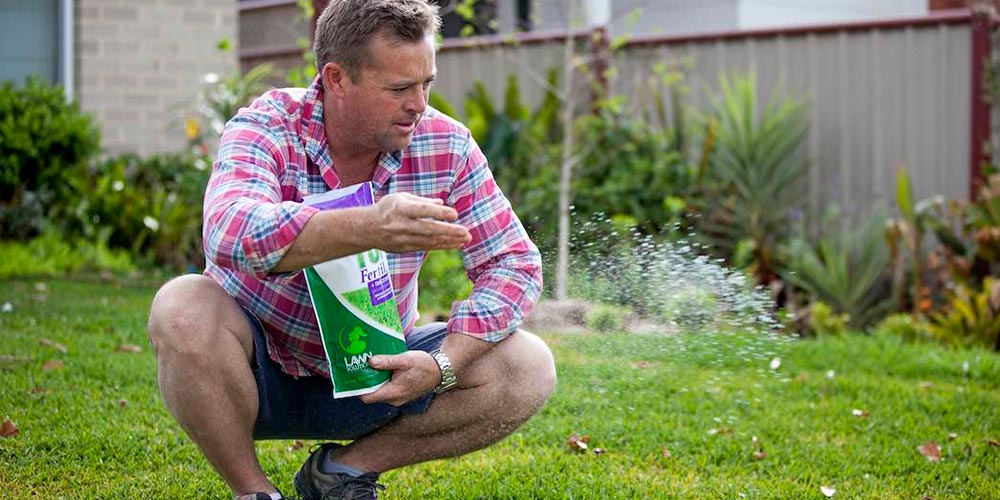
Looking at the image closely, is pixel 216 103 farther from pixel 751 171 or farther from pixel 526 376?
pixel 526 376

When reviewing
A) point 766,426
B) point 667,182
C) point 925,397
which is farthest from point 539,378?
point 667,182

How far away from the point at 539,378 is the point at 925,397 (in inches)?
98.4

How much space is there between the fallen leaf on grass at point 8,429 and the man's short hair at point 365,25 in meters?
1.85

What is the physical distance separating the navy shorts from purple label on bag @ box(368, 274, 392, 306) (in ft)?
1.14

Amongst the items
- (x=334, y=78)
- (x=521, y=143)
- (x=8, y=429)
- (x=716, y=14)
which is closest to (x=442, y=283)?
(x=521, y=143)

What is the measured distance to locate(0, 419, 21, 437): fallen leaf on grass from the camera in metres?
3.82

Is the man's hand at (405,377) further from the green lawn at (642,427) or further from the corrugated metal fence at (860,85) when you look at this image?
the corrugated metal fence at (860,85)

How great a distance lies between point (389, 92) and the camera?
266 centimetres

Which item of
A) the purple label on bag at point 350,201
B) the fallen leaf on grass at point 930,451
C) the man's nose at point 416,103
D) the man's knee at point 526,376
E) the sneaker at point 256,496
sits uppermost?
the man's nose at point 416,103

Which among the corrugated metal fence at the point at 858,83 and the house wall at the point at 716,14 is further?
the house wall at the point at 716,14

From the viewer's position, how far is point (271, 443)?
13.1 ft

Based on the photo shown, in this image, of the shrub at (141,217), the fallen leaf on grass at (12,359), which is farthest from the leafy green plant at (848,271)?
the fallen leaf on grass at (12,359)

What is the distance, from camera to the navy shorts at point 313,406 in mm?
2891

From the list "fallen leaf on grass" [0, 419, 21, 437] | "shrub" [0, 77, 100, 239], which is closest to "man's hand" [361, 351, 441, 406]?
"fallen leaf on grass" [0, 419, 21, 437]
